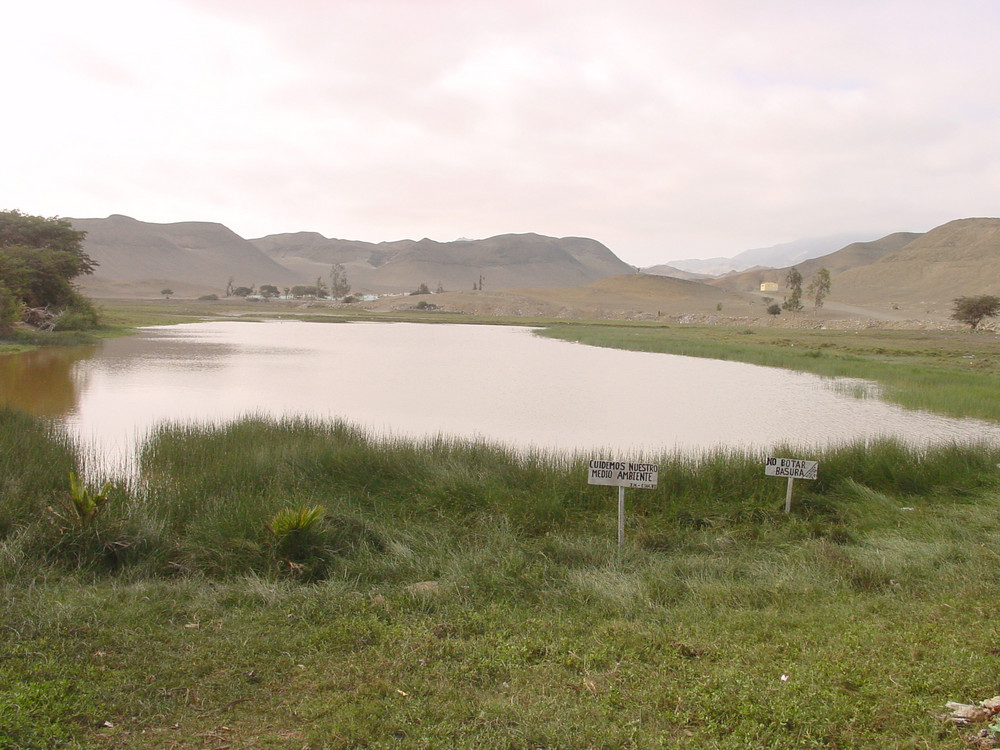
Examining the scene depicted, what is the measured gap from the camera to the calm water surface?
13367 mm

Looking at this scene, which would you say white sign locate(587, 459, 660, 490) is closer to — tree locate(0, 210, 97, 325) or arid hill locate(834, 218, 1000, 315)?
tree locate(0, 210, 97, 325)

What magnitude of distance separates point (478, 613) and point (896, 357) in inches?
1222

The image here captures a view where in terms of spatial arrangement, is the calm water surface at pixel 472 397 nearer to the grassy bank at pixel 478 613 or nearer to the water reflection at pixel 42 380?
the water reflection at pixel 42 380

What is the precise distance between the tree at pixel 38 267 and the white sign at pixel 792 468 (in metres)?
28.8

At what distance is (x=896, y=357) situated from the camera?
3061cm

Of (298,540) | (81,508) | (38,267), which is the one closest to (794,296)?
(38,267)

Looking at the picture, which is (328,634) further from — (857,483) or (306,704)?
(857,483)

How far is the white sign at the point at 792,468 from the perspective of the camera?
714 cm

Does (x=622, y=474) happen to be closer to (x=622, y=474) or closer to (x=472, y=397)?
(x=622, y=474)

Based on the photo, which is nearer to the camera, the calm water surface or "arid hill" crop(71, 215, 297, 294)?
the calm water surface

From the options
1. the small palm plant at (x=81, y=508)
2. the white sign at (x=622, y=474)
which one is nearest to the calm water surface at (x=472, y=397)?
the small palm plant at (x=81, y=508)

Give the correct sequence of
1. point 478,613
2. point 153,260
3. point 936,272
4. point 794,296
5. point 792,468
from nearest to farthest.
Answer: point 478,613
point 792,468
point 794,296
point 936,272
point 153,260

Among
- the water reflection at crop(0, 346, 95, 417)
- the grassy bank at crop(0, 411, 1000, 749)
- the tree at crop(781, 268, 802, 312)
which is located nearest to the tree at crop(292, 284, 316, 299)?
the tree at crop(781, 268, 802, 312)

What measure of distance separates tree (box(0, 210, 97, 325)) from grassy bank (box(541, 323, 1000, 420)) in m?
26.7
